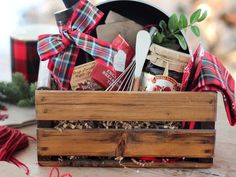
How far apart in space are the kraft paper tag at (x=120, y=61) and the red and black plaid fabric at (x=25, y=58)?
35 cm

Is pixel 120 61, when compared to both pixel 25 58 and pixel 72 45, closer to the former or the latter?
pixel 72 45

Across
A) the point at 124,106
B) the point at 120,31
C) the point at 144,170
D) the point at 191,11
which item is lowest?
the point at 144,170

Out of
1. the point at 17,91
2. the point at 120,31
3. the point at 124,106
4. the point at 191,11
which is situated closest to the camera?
the point at 124,106

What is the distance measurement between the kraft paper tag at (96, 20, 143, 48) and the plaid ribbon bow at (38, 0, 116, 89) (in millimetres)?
43

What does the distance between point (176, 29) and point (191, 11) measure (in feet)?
4.95

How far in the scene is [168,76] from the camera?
0.81 m

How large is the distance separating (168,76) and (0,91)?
47 centimetres

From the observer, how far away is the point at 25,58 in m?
1.13

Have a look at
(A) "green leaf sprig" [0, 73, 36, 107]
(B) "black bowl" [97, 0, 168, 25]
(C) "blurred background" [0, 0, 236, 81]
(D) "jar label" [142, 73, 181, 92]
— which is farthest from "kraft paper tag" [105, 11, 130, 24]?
(C) "blurred background" [0, 0, 236, 81]

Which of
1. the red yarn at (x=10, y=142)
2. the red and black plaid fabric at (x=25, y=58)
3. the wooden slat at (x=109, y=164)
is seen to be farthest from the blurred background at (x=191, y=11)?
the wooden slat at (x=109, y=164)

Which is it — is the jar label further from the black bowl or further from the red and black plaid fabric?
the red and black plaid fabric

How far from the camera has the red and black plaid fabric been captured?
3.67 feet

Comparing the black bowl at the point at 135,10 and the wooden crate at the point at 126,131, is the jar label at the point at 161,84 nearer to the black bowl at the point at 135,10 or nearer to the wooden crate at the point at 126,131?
the wooden crate at the point at 126,131

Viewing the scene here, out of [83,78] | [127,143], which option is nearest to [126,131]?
[127,143]
